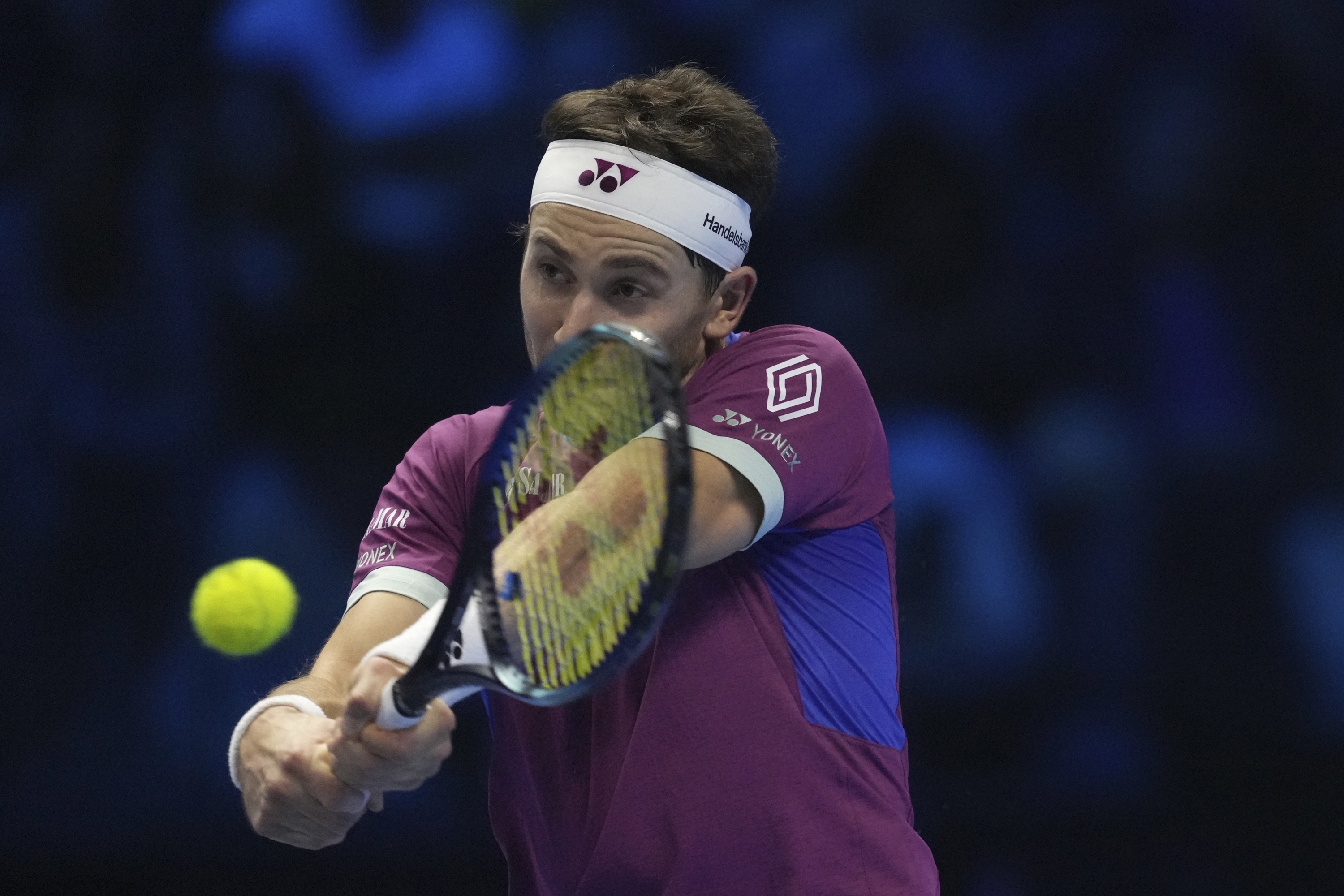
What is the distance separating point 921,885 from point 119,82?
3.02 m

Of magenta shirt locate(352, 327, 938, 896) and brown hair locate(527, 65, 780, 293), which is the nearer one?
magenta shirt locate(352, 327, 938, 896)

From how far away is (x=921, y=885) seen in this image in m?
1.75

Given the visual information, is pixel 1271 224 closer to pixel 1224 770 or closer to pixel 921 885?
pixel 1224 770

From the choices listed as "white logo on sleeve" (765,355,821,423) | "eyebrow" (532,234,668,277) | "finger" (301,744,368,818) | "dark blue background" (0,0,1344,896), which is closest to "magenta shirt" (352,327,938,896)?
"white logo on sleeve" (765,355,821,423)

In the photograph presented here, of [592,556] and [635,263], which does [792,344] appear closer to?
[635,263]

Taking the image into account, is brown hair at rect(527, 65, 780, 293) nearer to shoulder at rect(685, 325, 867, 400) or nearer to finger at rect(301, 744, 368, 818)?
shoulder at rect(685, 325, 867, 400)

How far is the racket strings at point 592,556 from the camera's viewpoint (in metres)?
1.37

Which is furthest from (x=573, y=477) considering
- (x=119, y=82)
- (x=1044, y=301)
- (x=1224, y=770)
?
(x=119, y=82)

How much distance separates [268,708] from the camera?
5.40 feet

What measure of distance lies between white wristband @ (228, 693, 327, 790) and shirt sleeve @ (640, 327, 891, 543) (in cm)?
55

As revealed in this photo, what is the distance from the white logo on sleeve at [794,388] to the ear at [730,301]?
0.23m

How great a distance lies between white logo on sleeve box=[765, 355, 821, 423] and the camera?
1720mm

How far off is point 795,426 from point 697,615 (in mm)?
278

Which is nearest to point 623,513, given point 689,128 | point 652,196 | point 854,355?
point 652,196
